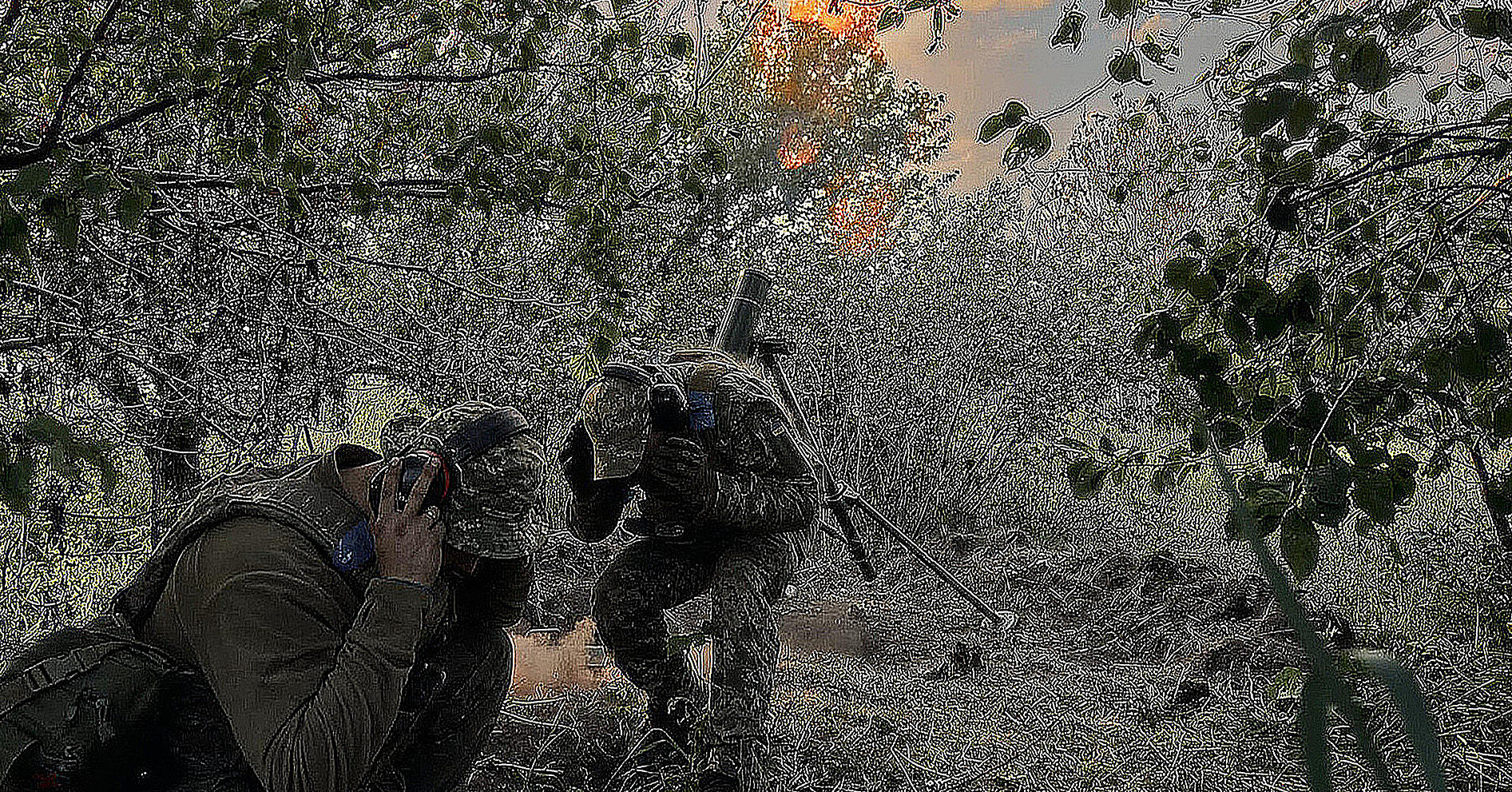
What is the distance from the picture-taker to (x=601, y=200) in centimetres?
171

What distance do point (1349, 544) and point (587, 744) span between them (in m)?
1.55

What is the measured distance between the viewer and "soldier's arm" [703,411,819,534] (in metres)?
1.32

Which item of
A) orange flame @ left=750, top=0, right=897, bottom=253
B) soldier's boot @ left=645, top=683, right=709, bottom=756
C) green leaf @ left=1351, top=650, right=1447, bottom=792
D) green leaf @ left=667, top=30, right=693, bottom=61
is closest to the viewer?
green leaf @ left=1351, top=650, right=1447, bottom=792

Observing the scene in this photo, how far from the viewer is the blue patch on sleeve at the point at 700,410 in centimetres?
127

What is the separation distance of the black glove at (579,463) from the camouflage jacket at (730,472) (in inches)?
0.6

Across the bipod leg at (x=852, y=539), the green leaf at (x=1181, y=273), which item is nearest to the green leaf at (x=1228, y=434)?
the green leaf at (x=1181, y=273)

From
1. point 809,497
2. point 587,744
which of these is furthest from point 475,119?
point 587,744

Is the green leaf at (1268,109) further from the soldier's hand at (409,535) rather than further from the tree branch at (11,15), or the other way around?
the tree branch at (11,15)

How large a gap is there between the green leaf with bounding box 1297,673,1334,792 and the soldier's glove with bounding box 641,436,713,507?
0.84m

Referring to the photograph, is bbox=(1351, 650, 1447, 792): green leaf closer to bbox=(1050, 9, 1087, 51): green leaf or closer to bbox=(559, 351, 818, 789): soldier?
bbox=(1050, 9, 1087, 51): green leaf

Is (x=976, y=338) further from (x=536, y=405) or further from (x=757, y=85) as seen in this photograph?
(x=536, y=405)

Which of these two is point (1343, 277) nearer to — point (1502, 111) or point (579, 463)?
point (1502, 111)

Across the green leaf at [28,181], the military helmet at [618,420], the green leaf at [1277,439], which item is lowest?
the green leaf at [28,181]

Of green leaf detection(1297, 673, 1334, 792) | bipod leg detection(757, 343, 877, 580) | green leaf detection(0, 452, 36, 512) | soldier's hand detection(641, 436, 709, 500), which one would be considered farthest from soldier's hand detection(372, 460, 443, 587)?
bipod leg detection(757, 343, 877, 580)
